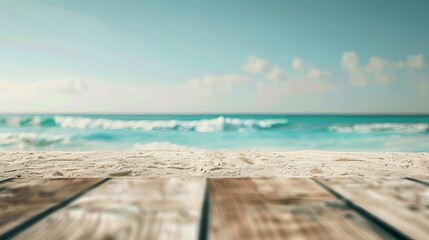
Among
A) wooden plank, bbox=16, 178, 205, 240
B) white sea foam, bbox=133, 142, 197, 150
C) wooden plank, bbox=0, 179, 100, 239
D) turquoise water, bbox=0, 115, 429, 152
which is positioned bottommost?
white sea foam, bbox=133, 142, 197, 150

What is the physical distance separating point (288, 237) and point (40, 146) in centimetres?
1063

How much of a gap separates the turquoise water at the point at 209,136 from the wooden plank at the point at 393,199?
9287 millimetres

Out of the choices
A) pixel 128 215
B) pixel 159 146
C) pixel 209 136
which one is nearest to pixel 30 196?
pixel 128 215

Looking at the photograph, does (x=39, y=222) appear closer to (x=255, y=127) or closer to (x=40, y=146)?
(x=40, y=146)

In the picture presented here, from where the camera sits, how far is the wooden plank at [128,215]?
0.52 meters

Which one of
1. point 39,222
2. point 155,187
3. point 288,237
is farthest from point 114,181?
point 288,237

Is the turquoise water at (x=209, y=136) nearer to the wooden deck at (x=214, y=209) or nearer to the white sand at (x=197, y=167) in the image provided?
the white sand at (x=197, y=167)

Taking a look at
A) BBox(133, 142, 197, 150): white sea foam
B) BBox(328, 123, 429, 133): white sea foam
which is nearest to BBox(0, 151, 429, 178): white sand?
BBox(133, 142, 197, 150): white sea foam

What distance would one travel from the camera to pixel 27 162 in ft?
16.3

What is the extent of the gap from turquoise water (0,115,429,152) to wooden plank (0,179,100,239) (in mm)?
9140

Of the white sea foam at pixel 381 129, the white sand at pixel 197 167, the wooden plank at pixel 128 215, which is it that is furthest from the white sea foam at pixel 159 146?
the white sea foam at pixel 381 129

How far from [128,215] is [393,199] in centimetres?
58

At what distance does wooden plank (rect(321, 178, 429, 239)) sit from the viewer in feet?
1.84

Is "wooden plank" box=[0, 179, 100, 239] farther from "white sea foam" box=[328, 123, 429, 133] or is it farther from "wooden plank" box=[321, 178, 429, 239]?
"white sea foam" box=[328, 123, 429, 133]
